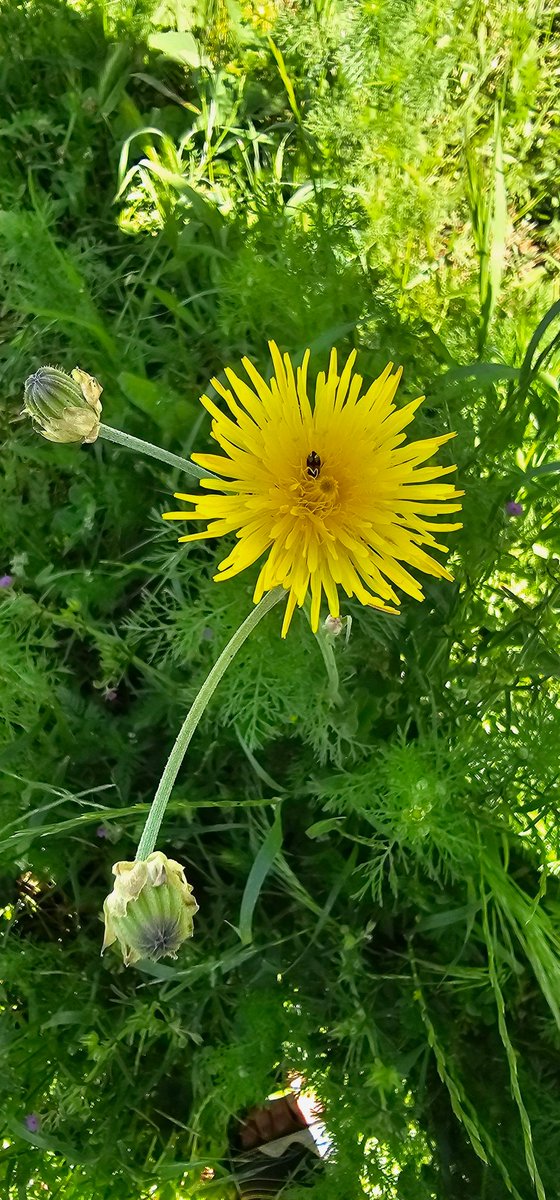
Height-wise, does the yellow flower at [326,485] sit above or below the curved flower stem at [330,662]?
above

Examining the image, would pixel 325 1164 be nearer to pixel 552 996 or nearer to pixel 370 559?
pixel 552 996

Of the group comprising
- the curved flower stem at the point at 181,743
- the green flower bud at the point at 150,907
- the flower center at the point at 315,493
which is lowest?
the green flower bud at the point at 150,907

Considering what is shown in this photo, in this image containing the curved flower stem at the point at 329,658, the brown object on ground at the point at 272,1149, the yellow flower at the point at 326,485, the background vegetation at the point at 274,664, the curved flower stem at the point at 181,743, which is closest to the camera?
the curved flower stem at the point at 181,743

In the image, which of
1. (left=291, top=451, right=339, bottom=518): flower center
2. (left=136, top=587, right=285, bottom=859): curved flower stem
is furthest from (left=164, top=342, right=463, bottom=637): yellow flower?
(left=136, top=587, right=285, bottom=859): curved flower stem

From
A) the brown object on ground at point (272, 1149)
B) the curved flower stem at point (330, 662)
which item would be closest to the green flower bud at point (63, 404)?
the curved flower stem at point (330, 662)

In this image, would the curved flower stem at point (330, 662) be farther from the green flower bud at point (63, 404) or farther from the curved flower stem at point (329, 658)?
the green flower bud at point (63, 404)

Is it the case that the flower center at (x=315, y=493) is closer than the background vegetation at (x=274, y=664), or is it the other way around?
the flower center at (x=315, y=493)

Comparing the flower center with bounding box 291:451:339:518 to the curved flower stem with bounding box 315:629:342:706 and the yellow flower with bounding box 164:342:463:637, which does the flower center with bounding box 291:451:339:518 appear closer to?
the yellow flower with bounding box 164:342:463:637
